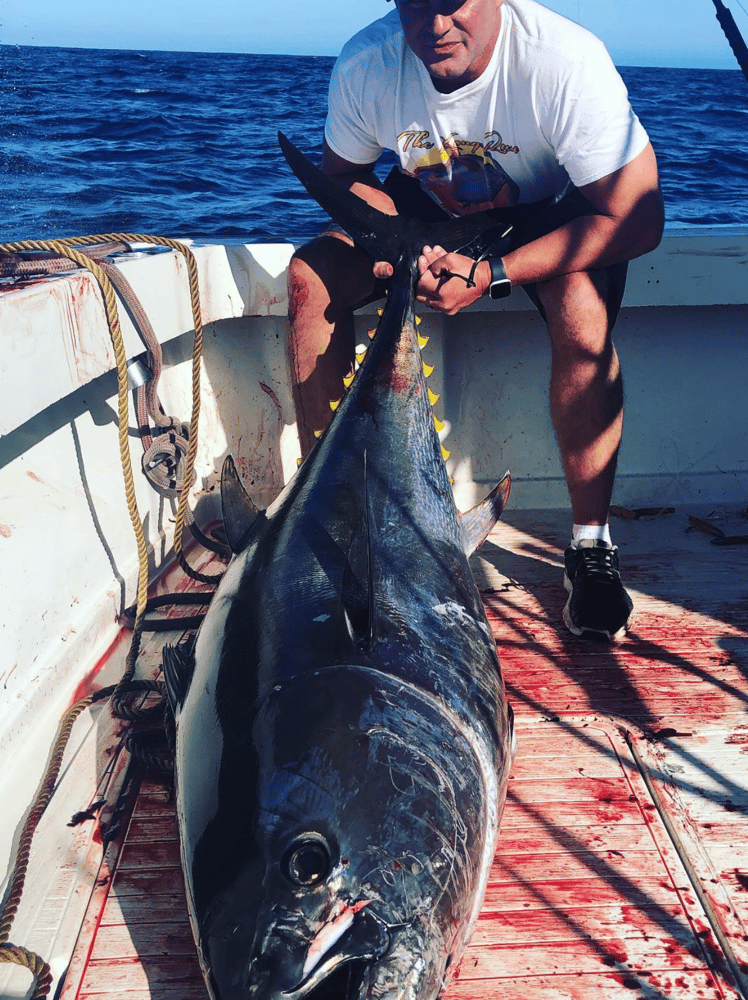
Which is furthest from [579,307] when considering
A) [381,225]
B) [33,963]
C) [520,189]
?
[33,963]

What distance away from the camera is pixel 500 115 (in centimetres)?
223

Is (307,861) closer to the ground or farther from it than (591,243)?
closer to the ground

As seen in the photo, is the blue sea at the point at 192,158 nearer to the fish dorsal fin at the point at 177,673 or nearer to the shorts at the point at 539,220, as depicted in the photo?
the shorts at the point at 539,220

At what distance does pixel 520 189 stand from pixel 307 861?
199 cm

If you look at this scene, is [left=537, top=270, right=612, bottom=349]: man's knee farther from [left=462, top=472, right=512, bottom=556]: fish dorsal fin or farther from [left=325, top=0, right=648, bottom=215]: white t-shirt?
[left=462, top=472, right=512, bottom=556]: fish dorsal fin

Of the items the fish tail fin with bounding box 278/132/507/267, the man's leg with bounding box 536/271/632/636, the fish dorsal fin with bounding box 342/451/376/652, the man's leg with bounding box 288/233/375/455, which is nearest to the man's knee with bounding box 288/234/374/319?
the man's leg with bounding box 288/233/375/455

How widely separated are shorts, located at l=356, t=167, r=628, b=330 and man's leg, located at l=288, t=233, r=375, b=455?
81 mm

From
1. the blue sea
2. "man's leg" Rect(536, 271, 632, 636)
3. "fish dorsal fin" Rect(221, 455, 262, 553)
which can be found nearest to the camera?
"fish dorsal fin" Rect(221, 455, 262, 553)

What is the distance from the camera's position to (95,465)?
218 cm

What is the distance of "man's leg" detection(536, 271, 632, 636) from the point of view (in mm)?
2168

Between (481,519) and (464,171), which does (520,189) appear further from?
(481,519)

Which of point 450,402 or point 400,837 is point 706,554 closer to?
point 450,402

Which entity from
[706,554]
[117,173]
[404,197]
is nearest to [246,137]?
[117,173]

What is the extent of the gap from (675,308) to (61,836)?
7.49 ft
